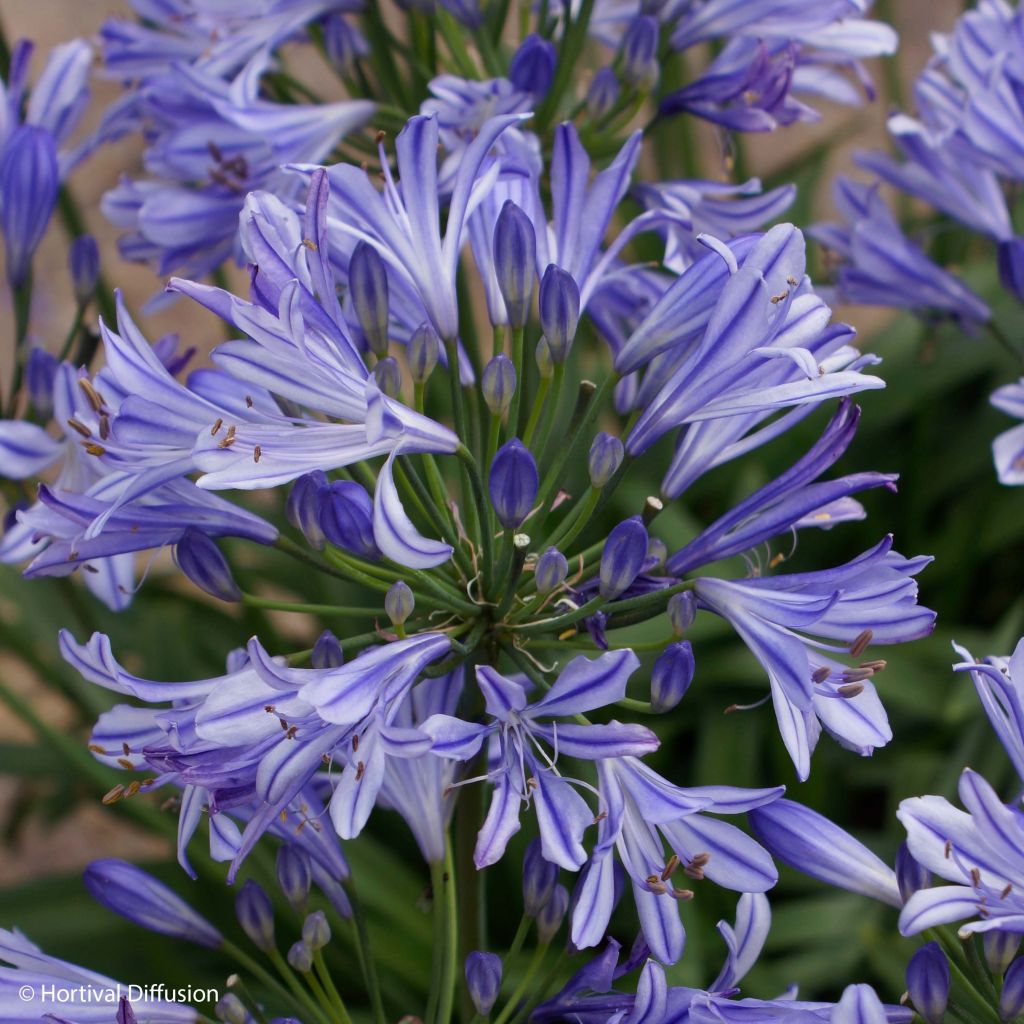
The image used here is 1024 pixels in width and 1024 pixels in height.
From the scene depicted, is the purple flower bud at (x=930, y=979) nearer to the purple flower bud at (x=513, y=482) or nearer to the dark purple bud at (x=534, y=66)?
the purple flower bud at (x=513, y=482)

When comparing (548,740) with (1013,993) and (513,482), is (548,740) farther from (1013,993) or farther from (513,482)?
(1013,993)

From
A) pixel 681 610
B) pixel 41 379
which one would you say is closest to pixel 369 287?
pixel 681 610

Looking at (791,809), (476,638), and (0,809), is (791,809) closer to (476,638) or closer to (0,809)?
(476,638)

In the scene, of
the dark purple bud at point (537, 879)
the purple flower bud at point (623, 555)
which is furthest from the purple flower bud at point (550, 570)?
Answer: the dark purple bud at point (537, 879)

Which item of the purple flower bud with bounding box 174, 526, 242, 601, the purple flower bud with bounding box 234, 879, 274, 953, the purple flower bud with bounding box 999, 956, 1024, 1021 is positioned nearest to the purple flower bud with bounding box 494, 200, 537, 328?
the purple flower bud with bounding box 174, 526, 242, 601

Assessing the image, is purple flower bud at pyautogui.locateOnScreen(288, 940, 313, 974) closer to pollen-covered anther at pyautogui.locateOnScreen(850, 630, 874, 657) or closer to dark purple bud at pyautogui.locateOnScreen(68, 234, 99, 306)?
pollen-covered anther at pyautogui.locateOnScreen(850, 630, 874, 657)

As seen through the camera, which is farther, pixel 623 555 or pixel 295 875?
pixel 295 875
